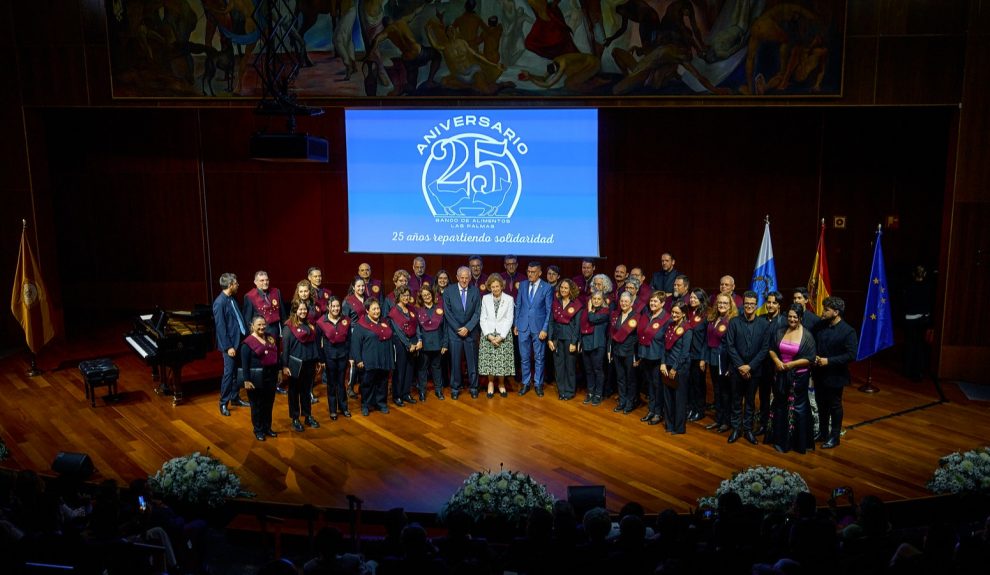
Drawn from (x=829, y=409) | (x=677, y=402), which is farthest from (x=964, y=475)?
(x=677, y=402)

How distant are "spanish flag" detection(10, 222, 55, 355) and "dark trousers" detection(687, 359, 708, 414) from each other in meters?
7.54

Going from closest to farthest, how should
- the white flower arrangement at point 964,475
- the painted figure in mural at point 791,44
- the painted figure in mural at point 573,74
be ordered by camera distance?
the white flower arrangement at point 964,475
the painted figure in mural at point 791,44
the painted figure in mural at point 573,74

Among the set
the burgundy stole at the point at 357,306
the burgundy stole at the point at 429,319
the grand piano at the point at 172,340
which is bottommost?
the grand piano at the point at 172,340

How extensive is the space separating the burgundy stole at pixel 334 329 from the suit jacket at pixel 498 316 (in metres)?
1.56

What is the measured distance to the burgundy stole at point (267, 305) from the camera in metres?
8.52

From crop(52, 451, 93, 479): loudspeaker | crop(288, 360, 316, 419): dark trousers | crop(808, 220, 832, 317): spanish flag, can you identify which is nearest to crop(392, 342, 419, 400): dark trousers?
crop(288, 360, 316, 419): dark trousers

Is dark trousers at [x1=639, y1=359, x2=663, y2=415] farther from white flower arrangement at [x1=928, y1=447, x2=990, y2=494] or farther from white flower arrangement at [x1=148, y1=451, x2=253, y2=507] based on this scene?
white flower arrangement at [x1=148, y1=451, x2=253, y2=507]

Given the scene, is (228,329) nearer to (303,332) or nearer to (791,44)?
(303,332)

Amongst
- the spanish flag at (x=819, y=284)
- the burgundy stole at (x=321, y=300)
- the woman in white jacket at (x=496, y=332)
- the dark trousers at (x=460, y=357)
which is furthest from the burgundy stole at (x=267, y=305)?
the spanish flag at (x=819, y=284)

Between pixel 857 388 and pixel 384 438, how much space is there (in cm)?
527

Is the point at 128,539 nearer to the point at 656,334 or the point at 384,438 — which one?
the point at 384,438

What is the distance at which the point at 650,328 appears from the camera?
307 inches

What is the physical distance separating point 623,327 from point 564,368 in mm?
967

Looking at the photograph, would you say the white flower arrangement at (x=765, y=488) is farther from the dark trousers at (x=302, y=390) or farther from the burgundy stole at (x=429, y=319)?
the dark trousers at (x=302, y=390)
